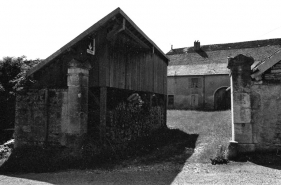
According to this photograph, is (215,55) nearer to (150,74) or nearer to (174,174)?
(150,74)

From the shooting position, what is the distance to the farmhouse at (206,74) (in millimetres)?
24547

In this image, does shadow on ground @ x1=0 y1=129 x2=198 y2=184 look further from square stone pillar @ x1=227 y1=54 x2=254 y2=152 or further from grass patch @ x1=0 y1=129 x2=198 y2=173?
square stone pillar @ x1=227 y1=54 x2=254 y2=152

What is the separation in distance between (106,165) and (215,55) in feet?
79.1

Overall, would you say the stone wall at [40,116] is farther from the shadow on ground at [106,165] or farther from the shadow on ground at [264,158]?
the shadow on ground at [264,158]

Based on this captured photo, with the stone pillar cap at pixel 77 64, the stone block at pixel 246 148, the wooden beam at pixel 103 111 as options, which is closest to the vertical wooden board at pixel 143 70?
the wooden beam at pixel 103 111

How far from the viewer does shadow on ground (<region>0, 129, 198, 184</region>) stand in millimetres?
6164

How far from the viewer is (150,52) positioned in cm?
1268

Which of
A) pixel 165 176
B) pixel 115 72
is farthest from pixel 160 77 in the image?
pixel 165 176

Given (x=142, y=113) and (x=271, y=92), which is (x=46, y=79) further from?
(x=271, y=92)

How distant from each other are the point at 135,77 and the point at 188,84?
16153 mm

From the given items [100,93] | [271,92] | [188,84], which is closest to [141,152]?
[100,93]

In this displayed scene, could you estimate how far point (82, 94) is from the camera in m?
7.63

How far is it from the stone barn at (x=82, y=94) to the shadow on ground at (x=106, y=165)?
536 mm

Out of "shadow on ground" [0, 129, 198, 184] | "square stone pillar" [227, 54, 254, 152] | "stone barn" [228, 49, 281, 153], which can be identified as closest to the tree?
"shadow on ground" [0, 129, 198, 184]
